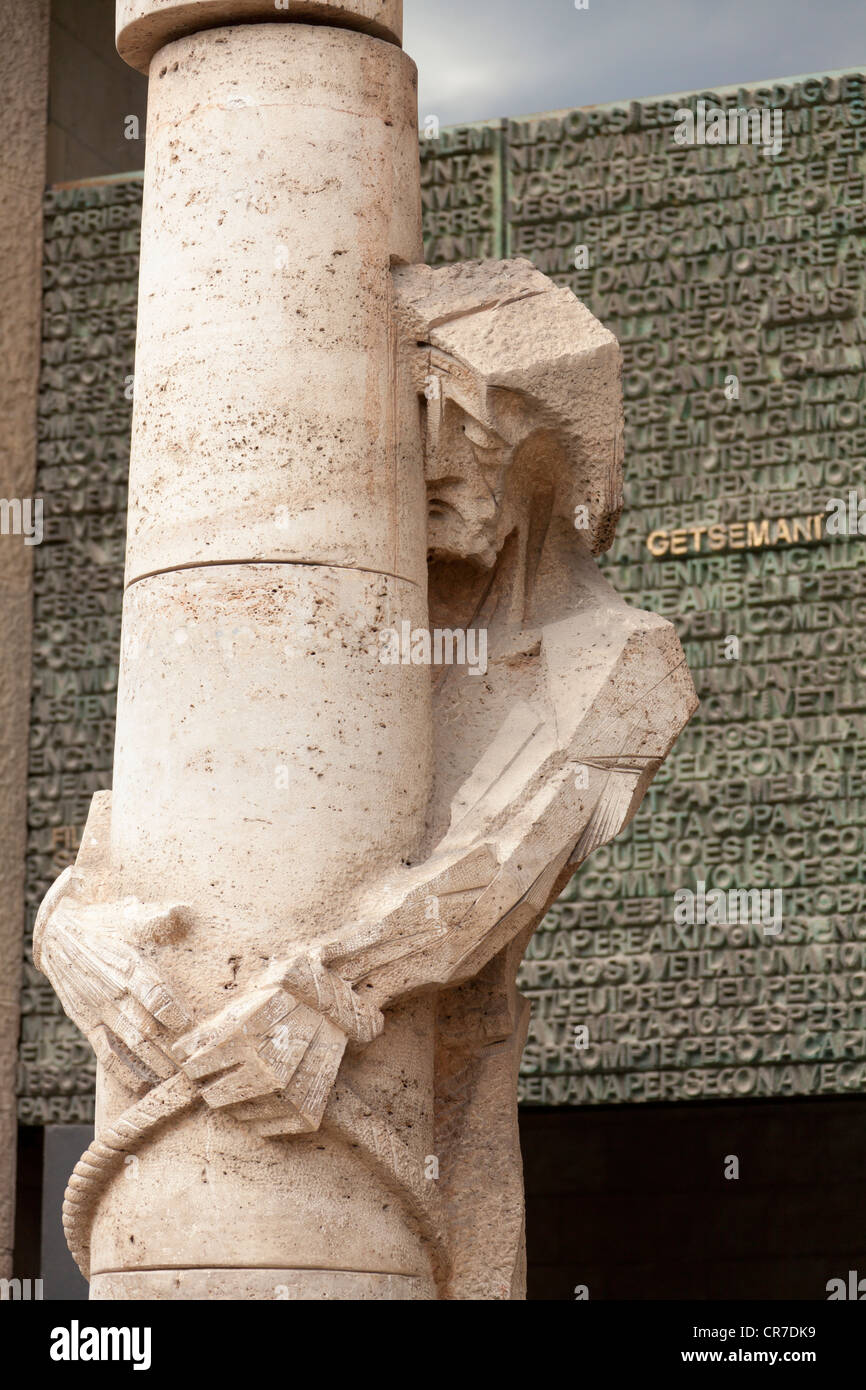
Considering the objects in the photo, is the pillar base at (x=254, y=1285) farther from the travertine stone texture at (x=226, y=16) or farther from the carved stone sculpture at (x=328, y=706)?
the travertine stone texture at (x=226, y=16)

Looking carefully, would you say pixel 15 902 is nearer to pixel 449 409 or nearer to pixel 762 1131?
pixel 762 1131

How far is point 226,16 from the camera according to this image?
584 centimetres

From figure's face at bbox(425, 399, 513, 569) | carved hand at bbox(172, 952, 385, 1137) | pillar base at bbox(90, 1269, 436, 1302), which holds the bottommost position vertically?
pillar base at bbox(90, 1269, 436, 1302)

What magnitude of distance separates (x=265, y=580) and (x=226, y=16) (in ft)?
5.39

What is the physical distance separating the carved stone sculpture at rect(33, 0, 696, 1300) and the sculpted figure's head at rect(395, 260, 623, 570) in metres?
0.01

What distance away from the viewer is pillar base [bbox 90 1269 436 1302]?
16.8 ft

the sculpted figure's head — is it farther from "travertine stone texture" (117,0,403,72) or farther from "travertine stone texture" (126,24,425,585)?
"travertine stone texture" (117,0,403,72)

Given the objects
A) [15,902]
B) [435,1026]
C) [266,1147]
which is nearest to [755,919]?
[15,902]

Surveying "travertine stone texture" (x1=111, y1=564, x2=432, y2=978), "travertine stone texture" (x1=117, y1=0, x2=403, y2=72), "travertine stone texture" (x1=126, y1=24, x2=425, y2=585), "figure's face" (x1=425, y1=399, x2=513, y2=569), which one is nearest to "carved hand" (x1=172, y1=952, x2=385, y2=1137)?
"travertine stone texture" (x1=111, y1=564, x2=432, y2=978)

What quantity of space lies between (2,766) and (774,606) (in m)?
4.77

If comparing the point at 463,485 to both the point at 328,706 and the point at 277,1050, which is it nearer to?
the point at 328,706

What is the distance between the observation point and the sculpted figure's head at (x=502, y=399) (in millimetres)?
5797

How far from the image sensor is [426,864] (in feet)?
17.9

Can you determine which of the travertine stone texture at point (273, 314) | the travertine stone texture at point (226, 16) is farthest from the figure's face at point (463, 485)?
the travertine stone texture at point (226, 16)
